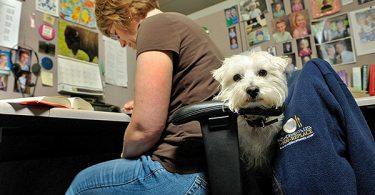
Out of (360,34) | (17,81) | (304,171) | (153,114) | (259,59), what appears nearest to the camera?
(304,171)

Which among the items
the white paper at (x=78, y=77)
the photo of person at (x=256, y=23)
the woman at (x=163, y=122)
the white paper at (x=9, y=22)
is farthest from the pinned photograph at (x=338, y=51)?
the white paper at (x=9, y=22)

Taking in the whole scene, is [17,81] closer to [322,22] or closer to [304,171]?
[304,171]

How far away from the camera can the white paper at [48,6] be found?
131 centimetres

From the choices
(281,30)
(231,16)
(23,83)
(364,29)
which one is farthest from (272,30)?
(23,83)

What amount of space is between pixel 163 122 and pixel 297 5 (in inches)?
43.4

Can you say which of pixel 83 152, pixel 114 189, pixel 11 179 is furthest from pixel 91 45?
pixel 114 189

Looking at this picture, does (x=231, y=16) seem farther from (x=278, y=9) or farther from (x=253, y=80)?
(x=253, y=80)

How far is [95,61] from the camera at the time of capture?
151 centimetres

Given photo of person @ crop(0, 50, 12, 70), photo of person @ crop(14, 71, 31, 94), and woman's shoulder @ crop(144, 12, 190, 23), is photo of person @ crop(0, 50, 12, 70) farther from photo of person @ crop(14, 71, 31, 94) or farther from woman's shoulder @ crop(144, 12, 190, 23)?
woman's shoulder @ crop(144, 12, 190, 23)

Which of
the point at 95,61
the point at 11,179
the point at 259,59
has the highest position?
the point at 95,61

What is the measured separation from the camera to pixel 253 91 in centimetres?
70

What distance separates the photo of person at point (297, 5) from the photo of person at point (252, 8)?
143 mm

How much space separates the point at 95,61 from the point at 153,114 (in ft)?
3.07

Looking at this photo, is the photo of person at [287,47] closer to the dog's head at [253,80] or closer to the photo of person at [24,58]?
the dog's head at [253,80]
